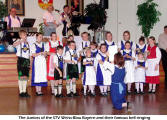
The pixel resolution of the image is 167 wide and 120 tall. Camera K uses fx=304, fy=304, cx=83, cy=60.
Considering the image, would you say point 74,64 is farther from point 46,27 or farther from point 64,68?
point 46,27

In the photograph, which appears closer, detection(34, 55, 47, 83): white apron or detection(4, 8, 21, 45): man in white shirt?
detection(34, 55, 47, 83): white apron

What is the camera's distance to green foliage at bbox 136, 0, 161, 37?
37.7 feet

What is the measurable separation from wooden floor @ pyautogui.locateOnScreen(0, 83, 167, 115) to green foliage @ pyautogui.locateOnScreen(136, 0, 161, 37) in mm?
4897

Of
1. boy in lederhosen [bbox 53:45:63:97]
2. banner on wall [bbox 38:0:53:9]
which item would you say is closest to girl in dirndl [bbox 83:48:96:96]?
boy in lederhosen [bbox 53:45:63:97]

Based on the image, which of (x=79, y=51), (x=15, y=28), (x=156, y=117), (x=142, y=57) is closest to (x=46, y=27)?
(x=15, y=28)

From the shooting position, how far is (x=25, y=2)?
41.0ft

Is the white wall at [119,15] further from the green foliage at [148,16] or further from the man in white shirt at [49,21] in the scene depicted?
the man in white shirt at [49,21]

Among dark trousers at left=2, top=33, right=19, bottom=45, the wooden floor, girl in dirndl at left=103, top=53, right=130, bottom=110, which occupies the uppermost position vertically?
dark trousers at left=2, top=33, right=19, bottom=45

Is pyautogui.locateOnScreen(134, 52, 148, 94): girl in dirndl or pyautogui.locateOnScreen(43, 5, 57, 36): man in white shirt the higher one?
pyautogui.locateOnScreen(43, 5, 57, 36): man in white shirt

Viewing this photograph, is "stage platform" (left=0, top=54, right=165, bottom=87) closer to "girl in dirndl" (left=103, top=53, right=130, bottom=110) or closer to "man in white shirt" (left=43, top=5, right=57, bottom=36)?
"man in white shirt" (left=43, top=5, right=57, bottom=36)

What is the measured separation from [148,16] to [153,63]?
14.9ft

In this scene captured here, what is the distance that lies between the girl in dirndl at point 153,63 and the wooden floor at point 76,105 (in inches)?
13.9

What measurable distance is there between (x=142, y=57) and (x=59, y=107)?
266cm

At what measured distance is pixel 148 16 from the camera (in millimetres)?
11477
